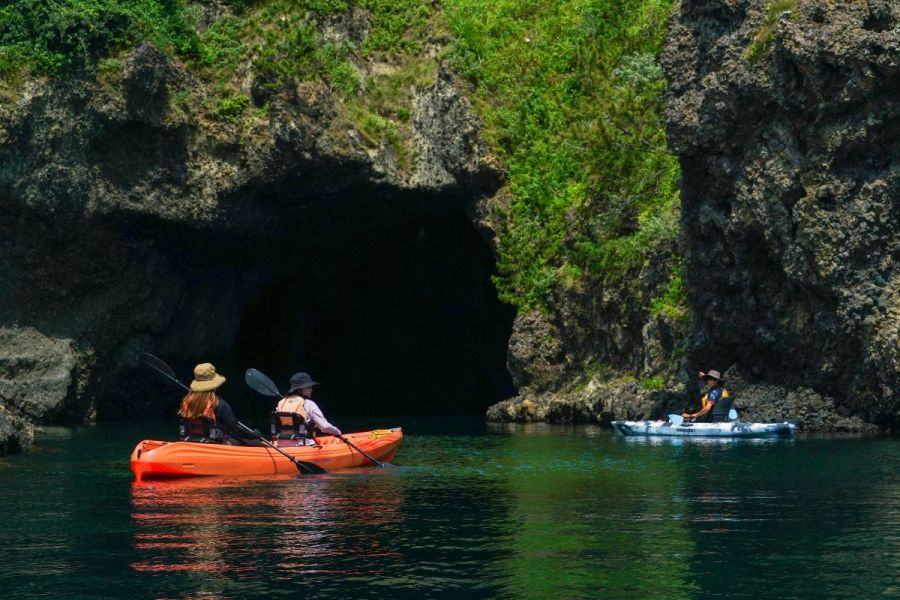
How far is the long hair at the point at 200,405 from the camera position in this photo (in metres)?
21.7

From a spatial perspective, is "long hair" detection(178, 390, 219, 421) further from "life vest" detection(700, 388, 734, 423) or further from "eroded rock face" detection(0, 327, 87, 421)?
"eroded rock face" detection(0, 327, 87, 421)

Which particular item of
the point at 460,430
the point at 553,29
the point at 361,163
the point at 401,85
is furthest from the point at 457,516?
the point at 553,29

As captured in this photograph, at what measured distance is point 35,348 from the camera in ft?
130

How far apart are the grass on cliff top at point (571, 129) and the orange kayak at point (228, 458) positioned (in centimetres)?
1446

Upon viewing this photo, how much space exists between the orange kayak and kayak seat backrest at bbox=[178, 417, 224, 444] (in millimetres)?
379

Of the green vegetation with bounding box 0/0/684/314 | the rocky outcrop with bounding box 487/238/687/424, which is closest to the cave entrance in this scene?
the green vegetation with bounding box 0/0/684/314

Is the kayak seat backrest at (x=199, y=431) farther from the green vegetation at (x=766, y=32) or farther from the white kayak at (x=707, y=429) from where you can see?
the green vegetation at (x=766, y=32)

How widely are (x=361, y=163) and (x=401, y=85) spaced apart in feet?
10.7

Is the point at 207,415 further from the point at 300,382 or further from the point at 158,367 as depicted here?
the point at 158,367

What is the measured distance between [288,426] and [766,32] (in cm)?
1352

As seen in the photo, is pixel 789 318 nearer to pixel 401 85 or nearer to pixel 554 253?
pixel 554 253

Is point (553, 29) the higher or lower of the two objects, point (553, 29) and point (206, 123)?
the higher

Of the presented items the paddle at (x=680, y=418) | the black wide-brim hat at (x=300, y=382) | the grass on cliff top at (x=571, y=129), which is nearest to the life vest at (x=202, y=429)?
the black wide-brim hat at (x=300, y=382)

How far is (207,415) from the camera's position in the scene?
2189 centimetres
